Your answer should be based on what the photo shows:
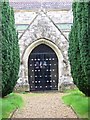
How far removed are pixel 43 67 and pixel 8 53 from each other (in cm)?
678

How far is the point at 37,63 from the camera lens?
20641mm

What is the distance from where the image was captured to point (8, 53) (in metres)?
14.0

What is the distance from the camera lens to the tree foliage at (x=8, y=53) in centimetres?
1308

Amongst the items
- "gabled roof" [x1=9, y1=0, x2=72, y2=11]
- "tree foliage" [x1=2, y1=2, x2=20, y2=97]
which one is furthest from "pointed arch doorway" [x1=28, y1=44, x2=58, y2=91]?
"tree foliage" [x1=2, y1=2, x2=20, y2=97]

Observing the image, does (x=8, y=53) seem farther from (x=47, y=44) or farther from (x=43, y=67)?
(x=43, y=67)

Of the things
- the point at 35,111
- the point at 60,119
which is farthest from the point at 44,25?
the point at 60,119

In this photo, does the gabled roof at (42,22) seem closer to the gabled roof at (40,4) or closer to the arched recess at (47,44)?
the arched recess at (47,44)

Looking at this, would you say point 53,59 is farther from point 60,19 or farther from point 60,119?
point 60,119

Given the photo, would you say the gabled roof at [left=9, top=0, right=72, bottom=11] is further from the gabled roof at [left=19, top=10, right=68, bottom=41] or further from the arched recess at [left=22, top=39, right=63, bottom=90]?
the arched recess at [left=22, top=39, right=63, bottom=90]

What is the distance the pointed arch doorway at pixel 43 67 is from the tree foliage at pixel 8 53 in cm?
467

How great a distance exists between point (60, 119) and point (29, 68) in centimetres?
1078

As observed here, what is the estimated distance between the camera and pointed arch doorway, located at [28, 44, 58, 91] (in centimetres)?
2050

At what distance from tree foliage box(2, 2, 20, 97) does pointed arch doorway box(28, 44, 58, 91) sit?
467cm

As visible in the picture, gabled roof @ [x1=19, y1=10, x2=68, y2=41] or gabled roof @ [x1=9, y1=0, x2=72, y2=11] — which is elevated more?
gabled roof @ [x1=9, y1=0, x2=72, y2=11]
